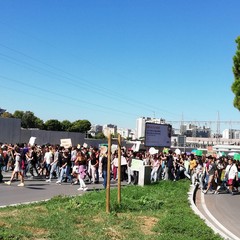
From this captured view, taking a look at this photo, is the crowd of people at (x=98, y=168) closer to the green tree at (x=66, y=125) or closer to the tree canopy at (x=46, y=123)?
the tree canopy at (x=46, y=123)

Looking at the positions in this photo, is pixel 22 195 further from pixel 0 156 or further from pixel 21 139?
pixel 21 139

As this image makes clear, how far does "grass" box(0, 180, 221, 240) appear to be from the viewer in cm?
805

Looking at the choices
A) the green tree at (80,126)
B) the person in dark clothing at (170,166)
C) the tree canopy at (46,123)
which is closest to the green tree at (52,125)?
the tree canopy at (46,123)

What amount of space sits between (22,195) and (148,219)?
239 inches

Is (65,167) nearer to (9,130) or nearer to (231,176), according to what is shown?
(231,176)

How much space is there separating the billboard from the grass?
23.7 m

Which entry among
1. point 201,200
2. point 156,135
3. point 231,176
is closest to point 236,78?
point 231,176

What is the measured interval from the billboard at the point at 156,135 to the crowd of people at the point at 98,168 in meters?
11.3

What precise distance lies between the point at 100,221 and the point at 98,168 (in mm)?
11715

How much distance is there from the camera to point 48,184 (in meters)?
18.8

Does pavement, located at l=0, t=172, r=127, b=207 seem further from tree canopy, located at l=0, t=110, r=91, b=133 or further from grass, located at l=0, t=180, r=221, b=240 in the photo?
tree canopy, located at l=0, t=110, r=91, b=133

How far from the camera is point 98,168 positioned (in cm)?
2111

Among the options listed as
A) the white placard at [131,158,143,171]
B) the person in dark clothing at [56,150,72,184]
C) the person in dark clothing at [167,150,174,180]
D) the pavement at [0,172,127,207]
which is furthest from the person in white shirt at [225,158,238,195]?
the person in dark clothing at [56,150,72,184]

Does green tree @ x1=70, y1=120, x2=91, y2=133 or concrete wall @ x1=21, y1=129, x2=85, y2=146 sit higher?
green tree @ x1=70, y1=120, x2=91, y2=133
